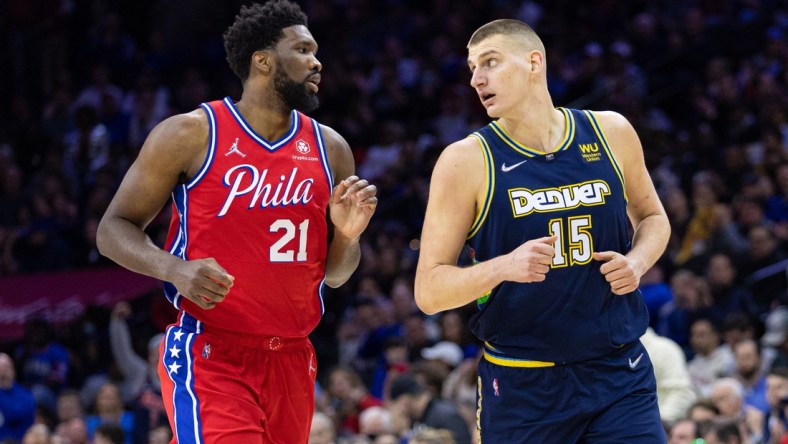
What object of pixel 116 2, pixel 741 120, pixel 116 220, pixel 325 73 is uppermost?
pixel 116 2

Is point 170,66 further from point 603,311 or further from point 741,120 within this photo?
point 603,311

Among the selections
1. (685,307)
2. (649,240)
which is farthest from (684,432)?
(649,240)

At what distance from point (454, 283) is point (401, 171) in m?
11.1

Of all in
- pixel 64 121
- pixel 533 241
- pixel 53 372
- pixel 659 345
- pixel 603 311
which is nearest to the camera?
pixel 533 241

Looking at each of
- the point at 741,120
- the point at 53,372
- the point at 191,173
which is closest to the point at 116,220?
the point at 191,173

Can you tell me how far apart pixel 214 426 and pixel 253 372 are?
323mm

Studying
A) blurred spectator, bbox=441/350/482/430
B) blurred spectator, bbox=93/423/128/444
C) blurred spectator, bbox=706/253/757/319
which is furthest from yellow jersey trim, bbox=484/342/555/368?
blurred spectator, bbox=706/253/757/319

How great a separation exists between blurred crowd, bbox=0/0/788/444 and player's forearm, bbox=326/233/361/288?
9.30 feet

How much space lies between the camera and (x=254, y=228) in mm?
5039

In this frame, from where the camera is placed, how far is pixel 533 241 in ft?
14.2

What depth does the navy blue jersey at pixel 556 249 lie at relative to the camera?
4.63 metres

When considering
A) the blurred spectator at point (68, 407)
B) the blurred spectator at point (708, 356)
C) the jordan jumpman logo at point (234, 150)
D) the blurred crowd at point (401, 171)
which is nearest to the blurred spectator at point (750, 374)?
the blurred crowd at point (401, 171)

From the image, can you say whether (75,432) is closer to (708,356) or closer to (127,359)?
(127,359)

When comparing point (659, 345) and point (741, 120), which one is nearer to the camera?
point (659, 345)
